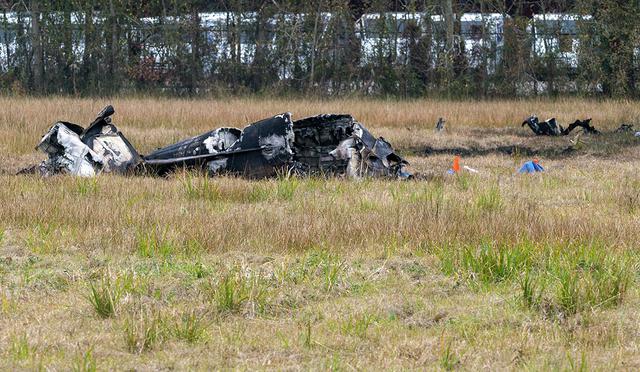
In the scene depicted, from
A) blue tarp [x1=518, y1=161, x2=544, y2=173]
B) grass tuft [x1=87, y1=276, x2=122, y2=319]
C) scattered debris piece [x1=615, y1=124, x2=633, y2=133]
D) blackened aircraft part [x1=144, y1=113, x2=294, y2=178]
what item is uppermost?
blackened aircraft part [x1=144, y1=113, x2=294, y2=178]

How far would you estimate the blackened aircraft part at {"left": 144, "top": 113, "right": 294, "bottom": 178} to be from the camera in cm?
1186

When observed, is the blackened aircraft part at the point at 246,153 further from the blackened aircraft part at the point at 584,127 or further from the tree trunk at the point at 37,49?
the tree trunk at the point at 37,49

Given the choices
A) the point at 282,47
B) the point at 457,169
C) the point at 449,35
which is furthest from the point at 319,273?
the point at 282,47

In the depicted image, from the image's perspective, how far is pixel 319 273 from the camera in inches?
267

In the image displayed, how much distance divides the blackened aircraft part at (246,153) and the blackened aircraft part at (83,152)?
33 cm

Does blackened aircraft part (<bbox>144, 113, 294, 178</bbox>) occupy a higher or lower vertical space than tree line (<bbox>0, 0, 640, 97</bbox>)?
lower

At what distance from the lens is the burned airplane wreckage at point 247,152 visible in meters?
11.9

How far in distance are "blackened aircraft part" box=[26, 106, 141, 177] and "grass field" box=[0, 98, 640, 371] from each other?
72 centimetres

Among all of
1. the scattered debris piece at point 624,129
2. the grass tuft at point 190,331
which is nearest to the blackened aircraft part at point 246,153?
the grass tuft at point 190,331

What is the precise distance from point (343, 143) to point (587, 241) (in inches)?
185

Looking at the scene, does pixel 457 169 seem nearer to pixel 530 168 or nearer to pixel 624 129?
pixel 530 168

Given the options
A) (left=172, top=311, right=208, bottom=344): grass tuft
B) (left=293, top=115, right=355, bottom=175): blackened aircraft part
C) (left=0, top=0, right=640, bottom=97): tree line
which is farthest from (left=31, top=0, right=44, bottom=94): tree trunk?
(left=172, top=311, right=208, bottom=344): grass tuft

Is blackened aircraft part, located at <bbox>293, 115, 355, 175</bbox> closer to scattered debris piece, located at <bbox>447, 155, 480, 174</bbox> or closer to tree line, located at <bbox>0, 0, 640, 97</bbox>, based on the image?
scattered debris piece, located at <bbox>447, 155, 480, 174</bbox>

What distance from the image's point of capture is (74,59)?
2808cm
